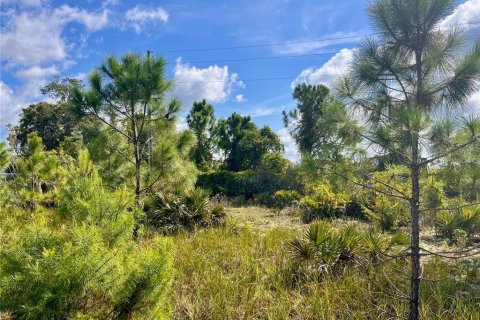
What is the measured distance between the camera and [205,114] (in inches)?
1105

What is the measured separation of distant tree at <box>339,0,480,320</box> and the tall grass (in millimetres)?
636

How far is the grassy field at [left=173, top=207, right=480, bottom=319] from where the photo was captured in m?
3.69

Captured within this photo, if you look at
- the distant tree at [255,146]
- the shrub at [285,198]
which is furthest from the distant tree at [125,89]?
the distant tree at [255,146]

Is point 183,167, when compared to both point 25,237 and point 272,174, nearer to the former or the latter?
point 25,237

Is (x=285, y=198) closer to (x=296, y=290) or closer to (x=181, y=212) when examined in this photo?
(x=181, y=212)

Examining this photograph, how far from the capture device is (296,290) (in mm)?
4324

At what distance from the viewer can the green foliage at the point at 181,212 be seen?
26.9ft

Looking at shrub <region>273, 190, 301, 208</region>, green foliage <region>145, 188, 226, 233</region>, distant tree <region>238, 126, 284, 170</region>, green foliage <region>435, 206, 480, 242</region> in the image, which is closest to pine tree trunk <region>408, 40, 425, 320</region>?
green foliage <region>435, 206, 480, 242</region>

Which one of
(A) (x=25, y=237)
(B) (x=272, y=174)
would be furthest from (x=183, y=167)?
(B) (x=272, y=174)

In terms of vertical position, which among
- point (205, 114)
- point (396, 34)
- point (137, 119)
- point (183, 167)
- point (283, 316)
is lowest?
point (283, 316)

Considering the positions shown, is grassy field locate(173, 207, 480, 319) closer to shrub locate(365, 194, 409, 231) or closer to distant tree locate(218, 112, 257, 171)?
shrub locate(365, 194, 409, 231)

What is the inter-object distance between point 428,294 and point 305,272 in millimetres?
1584

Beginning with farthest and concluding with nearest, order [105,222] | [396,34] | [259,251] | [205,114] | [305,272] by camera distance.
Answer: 1. [205,114]
2. [259,251]
3. [305,272]
4. [396,34]
5. [105,222]

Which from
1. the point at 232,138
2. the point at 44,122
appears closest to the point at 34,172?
the point at 232,138
